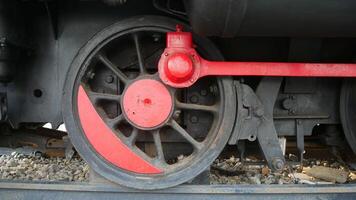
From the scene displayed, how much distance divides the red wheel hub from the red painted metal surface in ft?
0.61

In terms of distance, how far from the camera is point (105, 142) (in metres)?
2.20

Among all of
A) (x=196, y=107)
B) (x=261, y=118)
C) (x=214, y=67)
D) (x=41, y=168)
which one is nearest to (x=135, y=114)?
(x=196, y=107)

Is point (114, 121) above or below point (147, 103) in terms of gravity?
below

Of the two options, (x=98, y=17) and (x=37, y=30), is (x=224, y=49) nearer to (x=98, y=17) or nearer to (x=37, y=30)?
(x=98, y=17)

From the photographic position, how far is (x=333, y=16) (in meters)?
1.68

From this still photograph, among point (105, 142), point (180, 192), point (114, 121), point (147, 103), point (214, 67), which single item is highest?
point (214, 67)

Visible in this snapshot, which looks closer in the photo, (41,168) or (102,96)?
(102,96)

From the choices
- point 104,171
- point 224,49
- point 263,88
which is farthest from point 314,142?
point 104,171

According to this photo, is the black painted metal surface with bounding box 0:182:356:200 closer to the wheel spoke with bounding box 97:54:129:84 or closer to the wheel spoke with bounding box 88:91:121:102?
the wheel spoke with bounding box 88:91:121:102

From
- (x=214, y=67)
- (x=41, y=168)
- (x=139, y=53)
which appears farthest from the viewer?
(x=41, y=168)

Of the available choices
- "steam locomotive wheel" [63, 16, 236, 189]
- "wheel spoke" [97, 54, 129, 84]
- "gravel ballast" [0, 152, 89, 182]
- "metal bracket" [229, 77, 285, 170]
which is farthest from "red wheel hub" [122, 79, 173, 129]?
"gravel ballast" [0, 152, 89, 182]

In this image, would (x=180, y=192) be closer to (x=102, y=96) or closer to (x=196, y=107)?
(x=196, y=107)

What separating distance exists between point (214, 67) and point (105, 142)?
766mm

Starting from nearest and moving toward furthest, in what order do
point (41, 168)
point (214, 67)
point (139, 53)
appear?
point (214, 67)
point (139, 53)
point (41, 168)
